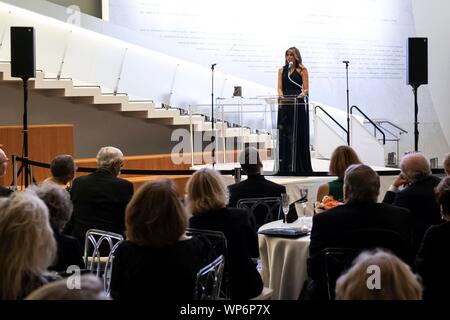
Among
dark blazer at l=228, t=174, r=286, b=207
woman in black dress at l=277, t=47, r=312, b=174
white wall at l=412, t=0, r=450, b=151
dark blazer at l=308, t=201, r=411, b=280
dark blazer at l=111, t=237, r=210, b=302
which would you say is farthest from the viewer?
white wall at l=412, t=0, r=450, b=151

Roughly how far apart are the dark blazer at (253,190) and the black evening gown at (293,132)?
115 inches

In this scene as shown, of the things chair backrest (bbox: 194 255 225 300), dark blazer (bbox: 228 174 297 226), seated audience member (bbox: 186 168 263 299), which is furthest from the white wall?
chair backrest (bbox: 194 255 225 300)

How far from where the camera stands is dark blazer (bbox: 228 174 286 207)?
4.69 meters

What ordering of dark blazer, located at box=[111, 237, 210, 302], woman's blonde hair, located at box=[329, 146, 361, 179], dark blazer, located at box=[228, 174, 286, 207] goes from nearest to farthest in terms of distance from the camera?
dark blazer, located at box=[111, 237, 210, 302]
woman's blonde hair, located at box=[329, 146, 361, 179]
dark blazer, located at box=[228, 174, 286, 207]

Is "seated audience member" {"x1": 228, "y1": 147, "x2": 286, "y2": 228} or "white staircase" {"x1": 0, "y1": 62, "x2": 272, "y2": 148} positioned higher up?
"white staircase" {"x1": 0, "y1": 62, "x2": 272, "y2": 148}

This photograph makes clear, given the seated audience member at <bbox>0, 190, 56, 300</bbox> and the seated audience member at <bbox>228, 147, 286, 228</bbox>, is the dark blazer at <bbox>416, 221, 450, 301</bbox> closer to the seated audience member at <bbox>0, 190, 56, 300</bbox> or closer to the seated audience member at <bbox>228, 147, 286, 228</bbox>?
the seated audience member at <bbox>0, 190, 56, 300</bbox>

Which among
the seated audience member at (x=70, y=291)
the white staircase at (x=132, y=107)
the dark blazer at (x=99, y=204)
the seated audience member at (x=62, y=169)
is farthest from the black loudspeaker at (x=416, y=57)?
the seated audience member at (x=70, y=291)

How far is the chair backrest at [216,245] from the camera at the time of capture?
122 inches

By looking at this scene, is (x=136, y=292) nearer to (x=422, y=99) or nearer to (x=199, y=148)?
(x=199, y=148)

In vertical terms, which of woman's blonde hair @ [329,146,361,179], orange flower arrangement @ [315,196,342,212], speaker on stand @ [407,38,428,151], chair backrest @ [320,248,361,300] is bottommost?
chair backrest @ [320,248,361,300]

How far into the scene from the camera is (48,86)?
30.3ft

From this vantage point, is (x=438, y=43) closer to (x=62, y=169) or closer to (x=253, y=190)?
(x=253, y=190)

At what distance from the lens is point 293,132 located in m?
7.71
